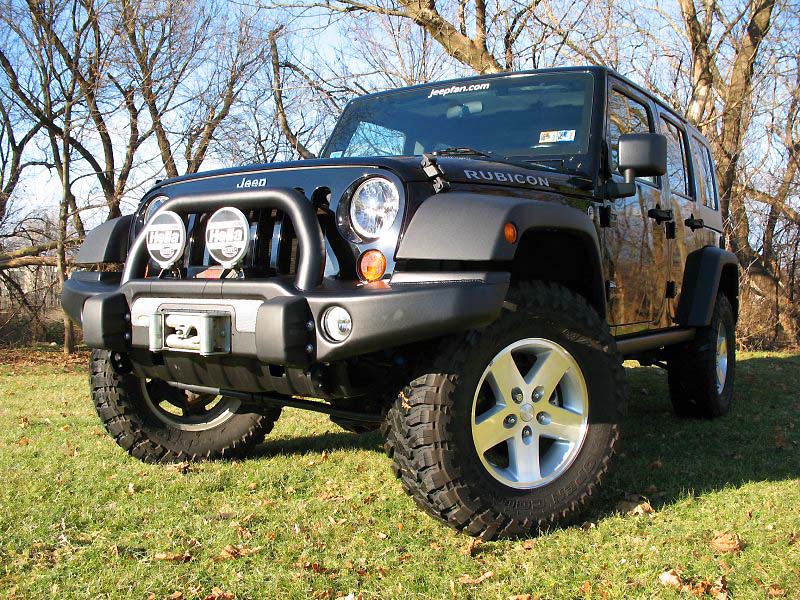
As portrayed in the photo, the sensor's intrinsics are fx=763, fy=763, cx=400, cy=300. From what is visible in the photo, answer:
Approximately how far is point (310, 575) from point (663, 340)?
281 centimetres

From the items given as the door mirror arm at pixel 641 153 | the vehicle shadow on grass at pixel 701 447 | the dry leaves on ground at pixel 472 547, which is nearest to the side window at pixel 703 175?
the vehicle shadow on grass at pixel 701 447

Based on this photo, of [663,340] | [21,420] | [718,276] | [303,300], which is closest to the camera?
[303,300]

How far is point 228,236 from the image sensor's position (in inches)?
116

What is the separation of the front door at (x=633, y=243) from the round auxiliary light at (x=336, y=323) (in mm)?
1744

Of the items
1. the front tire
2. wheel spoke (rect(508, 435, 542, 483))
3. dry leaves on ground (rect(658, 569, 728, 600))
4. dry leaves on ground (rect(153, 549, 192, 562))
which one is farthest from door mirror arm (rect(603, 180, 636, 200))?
dry leaves on ground (rect(153, 549, 192, 562))

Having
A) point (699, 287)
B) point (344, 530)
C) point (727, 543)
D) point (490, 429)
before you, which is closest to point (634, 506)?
point (727, 543)

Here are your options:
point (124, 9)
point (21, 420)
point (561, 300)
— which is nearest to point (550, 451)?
point (561, 300)

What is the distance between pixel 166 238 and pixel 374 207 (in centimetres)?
90

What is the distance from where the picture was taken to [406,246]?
2688mm

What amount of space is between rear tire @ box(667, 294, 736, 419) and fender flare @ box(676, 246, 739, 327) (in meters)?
0.38

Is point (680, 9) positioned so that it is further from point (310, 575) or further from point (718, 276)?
point (310, 575)

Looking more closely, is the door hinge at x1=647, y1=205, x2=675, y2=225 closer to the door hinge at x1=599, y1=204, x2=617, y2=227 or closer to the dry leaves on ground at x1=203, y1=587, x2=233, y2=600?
the door hinge at x1=599, y1=204, x2=617, y2=227

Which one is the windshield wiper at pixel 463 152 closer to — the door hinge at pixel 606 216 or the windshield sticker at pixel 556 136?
the windshield sticker at pixel 556 136

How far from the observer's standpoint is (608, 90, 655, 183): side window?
4039 millimetres
